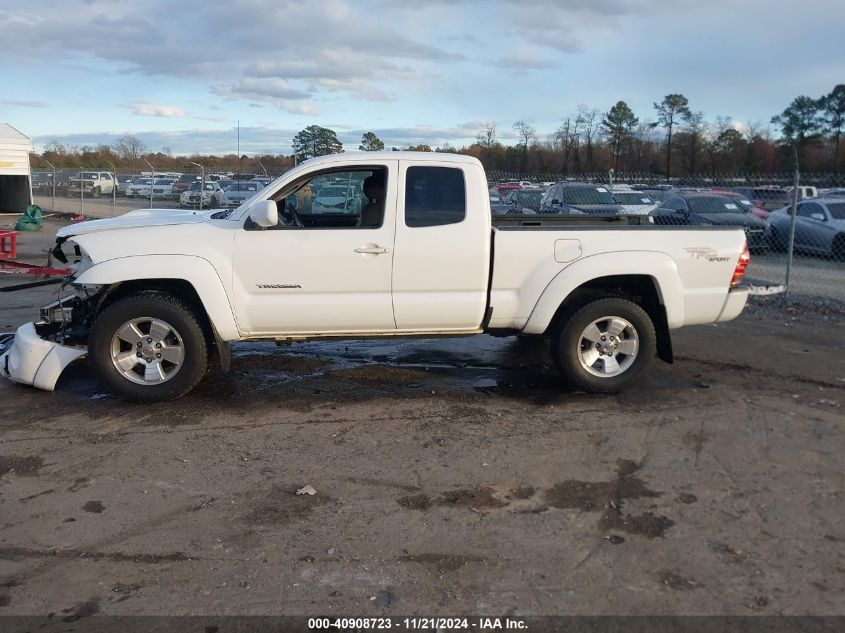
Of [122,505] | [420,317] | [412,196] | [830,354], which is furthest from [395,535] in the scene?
[830,354]

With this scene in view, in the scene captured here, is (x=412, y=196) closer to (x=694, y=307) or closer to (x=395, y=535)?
(x=694, y=307)

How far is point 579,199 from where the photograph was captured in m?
19.9

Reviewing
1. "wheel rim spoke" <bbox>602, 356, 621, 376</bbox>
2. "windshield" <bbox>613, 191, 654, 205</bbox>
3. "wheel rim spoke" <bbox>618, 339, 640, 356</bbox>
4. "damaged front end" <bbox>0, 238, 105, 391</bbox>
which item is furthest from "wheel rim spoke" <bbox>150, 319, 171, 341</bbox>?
"windshield" <bbox>613, 191, 654, 205</bbox>

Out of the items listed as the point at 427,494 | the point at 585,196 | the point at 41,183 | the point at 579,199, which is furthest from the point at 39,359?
the point at 41,183

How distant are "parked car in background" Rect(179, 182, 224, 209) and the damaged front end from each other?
1961 cm

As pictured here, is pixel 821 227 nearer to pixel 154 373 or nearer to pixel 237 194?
pixel 154 373

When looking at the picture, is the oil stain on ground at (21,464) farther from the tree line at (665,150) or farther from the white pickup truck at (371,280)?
the tree line at (665,150)

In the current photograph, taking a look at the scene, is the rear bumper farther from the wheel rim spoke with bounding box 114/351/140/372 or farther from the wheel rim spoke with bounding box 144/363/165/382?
the wheel rim spoke with bounding box 114/351/140/372

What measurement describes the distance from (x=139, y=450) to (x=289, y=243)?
1.91 meters

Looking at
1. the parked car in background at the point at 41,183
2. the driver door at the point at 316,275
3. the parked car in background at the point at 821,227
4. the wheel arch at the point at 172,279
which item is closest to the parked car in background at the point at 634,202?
the parked car in background at the point at 821,227

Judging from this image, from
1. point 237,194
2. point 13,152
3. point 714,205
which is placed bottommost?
point 714,205

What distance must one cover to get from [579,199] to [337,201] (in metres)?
13.7

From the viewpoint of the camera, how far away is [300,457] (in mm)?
5164

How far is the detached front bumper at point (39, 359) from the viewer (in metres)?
6.29
